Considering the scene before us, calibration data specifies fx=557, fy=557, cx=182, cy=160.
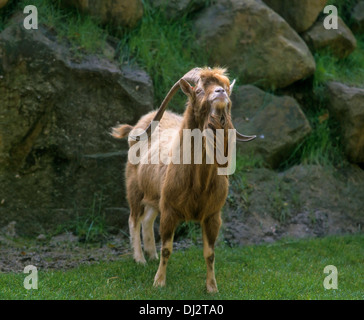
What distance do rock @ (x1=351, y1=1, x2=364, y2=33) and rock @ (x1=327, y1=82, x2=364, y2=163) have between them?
2365mm

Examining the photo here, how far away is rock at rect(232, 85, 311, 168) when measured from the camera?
10031mm

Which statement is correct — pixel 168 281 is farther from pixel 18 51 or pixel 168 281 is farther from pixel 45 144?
pixel 18 51

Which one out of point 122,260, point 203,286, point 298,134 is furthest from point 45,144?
point 298,134

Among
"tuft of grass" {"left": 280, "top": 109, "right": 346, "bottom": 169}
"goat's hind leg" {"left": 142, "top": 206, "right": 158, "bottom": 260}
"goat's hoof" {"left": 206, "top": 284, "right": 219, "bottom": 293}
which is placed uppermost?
"tuft of grass" {"left": 280, "top": 109, "right": 346, "bottom": 169}

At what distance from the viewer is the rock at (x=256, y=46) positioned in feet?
34.6

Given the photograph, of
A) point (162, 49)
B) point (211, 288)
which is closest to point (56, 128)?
point (162, 49)

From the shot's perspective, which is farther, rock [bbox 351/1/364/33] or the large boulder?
rock [bbox 351/1/364/33]

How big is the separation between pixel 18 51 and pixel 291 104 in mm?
4904

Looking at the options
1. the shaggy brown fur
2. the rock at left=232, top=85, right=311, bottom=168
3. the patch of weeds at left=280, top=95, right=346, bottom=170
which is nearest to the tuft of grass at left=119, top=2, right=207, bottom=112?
the rock at left=232, top=85, right=311, bottom=168

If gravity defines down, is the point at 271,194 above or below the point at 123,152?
below

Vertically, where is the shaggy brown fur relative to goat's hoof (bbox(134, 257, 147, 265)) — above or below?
above

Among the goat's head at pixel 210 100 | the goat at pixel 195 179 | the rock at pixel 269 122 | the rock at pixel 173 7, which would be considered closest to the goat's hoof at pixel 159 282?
the goat at pixel 195 179

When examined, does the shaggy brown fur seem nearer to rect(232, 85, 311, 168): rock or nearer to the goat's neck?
the goat's neck

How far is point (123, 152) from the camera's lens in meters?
9.09
